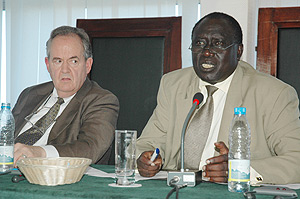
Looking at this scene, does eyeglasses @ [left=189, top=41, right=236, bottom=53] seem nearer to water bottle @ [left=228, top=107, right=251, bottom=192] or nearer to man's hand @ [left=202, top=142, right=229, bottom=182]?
water bottle @ [left=228, top=107, right=251, bottom=192]

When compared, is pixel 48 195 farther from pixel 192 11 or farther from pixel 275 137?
pixel 192 11

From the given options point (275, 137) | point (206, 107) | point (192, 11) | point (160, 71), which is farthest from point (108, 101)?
point (192, 11)

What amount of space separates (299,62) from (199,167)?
848 mm

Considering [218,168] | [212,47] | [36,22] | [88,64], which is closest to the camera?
[218,168]

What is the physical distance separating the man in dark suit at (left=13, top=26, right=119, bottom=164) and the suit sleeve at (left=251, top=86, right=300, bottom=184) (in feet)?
2.91

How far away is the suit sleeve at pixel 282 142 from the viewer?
1.70m

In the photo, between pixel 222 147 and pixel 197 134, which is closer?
pixel 222 147

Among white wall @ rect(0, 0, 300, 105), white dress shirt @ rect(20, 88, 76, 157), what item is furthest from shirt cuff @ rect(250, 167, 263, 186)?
white wall @ rect(0, 0, 300, 105)

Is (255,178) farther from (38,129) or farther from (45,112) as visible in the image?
(45,112)

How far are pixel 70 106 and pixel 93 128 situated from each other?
24 cm

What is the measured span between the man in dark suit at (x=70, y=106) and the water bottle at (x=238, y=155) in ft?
2.75

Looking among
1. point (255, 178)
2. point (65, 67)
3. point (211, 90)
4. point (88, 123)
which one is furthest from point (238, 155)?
point (65, 67)

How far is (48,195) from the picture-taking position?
4.53 feet

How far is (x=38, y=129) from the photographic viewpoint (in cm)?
254
